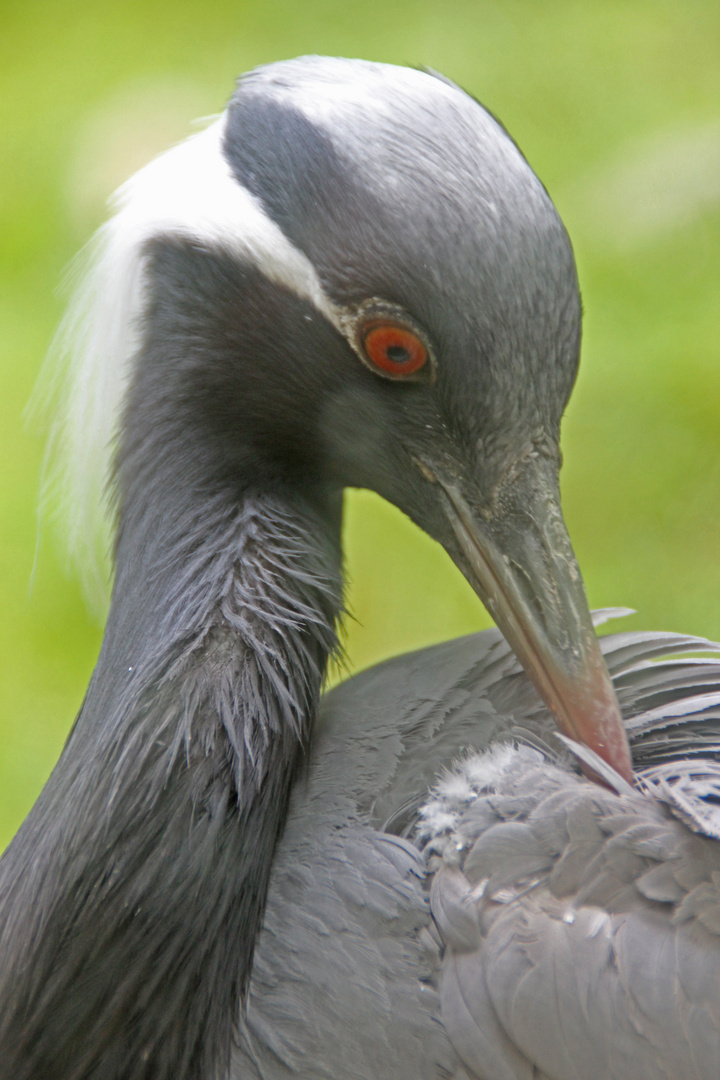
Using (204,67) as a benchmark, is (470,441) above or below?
below

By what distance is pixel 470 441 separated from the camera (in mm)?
1755

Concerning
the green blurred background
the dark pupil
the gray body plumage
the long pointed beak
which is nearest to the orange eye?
the dark pupil

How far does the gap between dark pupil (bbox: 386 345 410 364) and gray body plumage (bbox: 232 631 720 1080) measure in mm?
621

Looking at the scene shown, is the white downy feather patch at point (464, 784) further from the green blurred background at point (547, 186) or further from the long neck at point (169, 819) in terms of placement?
the green blurred background at point (547, 186)

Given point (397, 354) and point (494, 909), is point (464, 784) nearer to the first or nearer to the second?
point (494, 909)

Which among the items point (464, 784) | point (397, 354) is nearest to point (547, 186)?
point (397, 354)

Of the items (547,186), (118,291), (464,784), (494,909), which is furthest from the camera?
(547,186)

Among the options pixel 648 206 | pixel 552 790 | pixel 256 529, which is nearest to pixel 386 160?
pixel 256 529

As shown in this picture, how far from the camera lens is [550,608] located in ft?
5.78

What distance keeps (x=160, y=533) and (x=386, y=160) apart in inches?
29.1

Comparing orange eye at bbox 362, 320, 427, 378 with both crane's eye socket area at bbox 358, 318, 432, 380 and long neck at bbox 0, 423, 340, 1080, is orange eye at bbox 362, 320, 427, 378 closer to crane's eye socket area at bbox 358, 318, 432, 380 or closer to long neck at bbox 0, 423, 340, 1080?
crane's eye socket area at bbox 358, 318, 432, 380

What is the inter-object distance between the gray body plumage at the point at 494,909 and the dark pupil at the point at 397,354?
62 centimetres

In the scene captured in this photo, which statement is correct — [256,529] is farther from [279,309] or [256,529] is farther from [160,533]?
[279,309]

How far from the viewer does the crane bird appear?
1653mm
